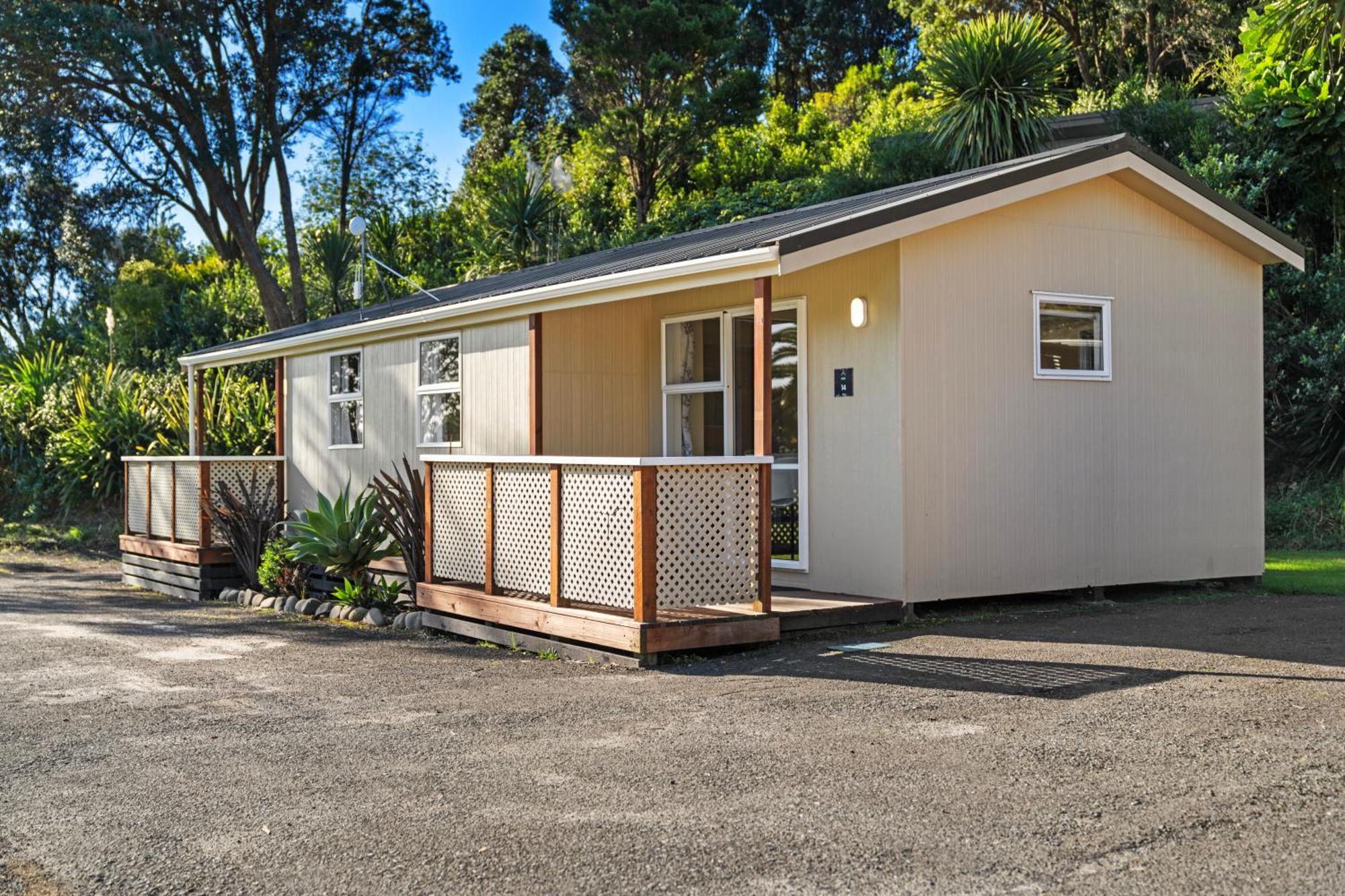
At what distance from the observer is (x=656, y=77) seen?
84.4 feet

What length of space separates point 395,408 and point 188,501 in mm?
2908

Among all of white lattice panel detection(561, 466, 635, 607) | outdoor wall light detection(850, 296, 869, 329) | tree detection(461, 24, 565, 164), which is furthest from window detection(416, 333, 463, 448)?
tree detection(461, 24, 565, 164)

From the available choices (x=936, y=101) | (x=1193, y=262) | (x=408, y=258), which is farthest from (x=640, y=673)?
(x=408, y=258)

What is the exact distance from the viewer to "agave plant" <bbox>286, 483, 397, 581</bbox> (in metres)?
10.5

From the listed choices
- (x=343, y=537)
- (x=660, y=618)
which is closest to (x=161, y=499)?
(x=343, y=537)

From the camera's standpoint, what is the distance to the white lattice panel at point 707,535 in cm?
745

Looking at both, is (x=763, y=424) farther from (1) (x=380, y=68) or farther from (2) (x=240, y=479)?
(1) (x=380, y=68)

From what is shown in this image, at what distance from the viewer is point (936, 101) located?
1861cm

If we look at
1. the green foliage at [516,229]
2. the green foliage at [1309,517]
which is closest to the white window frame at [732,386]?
the green foliage at [1309,517]

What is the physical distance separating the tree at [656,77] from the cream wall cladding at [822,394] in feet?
→ 50.8

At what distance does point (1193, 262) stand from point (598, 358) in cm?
494

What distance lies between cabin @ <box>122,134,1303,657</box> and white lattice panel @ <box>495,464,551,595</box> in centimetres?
2

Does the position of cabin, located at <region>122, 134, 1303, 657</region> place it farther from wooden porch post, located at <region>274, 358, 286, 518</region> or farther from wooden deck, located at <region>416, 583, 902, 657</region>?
wooden porch post, located at <region>274, 358, 286, 518</region>

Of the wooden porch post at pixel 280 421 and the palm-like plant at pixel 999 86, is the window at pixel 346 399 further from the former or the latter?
the palm-like plant at pixel 999 86
